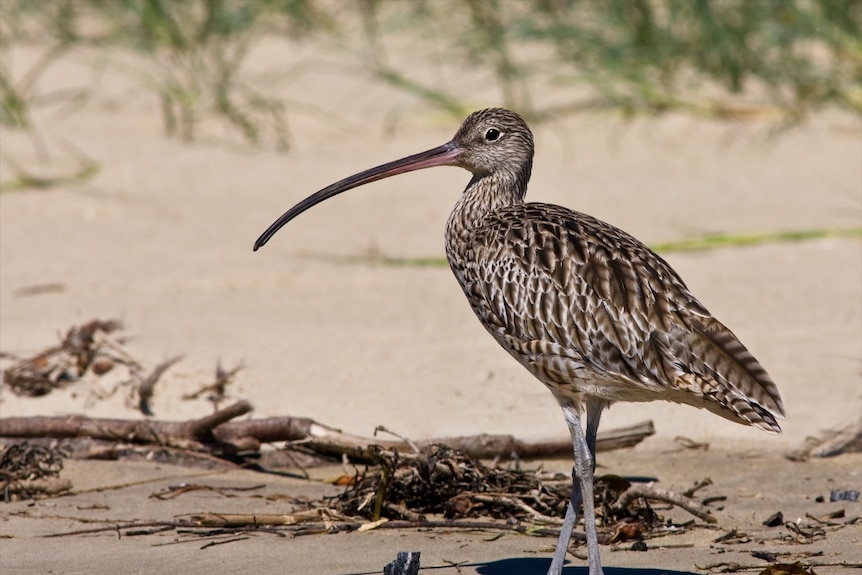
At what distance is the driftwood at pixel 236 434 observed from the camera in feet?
19.0

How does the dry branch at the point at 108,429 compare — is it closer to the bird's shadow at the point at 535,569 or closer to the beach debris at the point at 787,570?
the bird's shadow at the point at 535,569

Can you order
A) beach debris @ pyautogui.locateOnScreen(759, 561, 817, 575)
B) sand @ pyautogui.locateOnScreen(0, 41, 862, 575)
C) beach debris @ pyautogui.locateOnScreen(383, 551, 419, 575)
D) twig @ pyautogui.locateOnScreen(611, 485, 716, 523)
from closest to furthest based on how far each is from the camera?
beach debris @ pyautogui.locateOnScreen(383, 551, 419, 575), beach debris @ pyautogui.locateOnScreen(759, 561, 817, 575), twig @ pyautogui.locateOnScreen(611, 485, 716, 523), sand @ pyautogui.locateOnScreen(0, 41, 862, 575)

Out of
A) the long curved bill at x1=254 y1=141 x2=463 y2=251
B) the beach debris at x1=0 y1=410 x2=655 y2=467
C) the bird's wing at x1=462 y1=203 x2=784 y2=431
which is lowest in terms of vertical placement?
the beach debris at x1=0 y1=410 x2=655 y2=467

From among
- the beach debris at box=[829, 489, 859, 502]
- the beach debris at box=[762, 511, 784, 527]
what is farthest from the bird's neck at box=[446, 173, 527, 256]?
the beach debris at box=[829, 489, 859, 502]

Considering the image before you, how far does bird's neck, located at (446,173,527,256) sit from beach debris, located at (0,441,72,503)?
168cm

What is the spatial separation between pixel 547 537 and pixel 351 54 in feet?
27.9

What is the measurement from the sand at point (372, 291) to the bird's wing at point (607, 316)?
1.90 ft

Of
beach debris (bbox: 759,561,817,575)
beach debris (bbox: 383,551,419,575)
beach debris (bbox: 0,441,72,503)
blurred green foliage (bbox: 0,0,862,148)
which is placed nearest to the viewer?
beach debris (bbox: 383,551,419,575)

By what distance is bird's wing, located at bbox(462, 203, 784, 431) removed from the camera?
177 inches

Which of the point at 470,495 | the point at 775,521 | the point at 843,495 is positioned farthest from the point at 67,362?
the point at 843,495

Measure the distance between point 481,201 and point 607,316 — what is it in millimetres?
1040

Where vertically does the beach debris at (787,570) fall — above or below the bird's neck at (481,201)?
below

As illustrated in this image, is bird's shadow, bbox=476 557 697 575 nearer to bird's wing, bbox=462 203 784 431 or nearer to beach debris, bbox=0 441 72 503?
bird's wing, bbox=462 203 784 431

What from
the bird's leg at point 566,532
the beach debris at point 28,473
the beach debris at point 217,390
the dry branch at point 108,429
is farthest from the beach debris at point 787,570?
the beach debris at point 217,390
